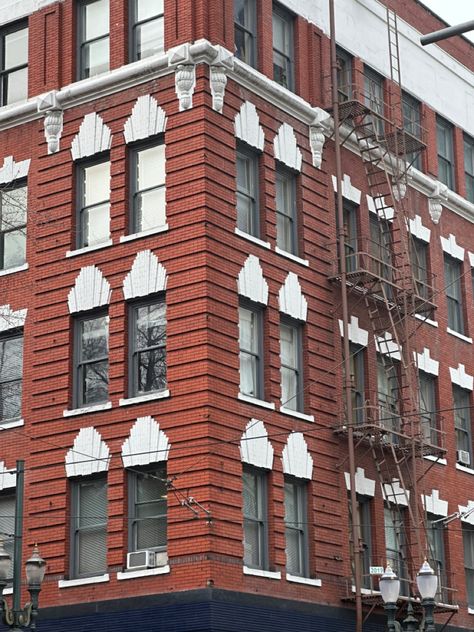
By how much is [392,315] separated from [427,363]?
2.32 m

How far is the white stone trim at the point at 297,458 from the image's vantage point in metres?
30.5

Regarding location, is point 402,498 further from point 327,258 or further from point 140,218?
point 140,218

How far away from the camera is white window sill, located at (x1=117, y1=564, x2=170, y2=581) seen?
2789 cm

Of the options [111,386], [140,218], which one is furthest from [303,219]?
[111,386]

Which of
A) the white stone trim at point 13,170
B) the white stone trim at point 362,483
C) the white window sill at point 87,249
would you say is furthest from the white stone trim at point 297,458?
the white stone trim at point 13,170

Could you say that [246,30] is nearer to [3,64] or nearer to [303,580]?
[3,64]

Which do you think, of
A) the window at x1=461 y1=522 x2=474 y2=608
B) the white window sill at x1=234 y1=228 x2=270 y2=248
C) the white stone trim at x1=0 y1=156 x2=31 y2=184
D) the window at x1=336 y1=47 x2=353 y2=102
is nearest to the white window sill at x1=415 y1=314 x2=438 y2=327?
the window at x1=461 y1=522 x2=474 y2=608

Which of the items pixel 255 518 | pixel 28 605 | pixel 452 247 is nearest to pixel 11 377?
pixel 255 518

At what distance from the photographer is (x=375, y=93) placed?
1499 inches

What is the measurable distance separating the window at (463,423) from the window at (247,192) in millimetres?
9327

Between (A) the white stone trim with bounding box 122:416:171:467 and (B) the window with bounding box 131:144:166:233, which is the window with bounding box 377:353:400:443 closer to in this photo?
(A) the white stone trim with bounding box 122:416:171:467

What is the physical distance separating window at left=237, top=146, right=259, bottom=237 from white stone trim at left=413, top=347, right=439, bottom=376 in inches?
270

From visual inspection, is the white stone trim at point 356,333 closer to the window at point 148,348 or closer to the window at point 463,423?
the window at point 463,423

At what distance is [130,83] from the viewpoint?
32.0 meters
